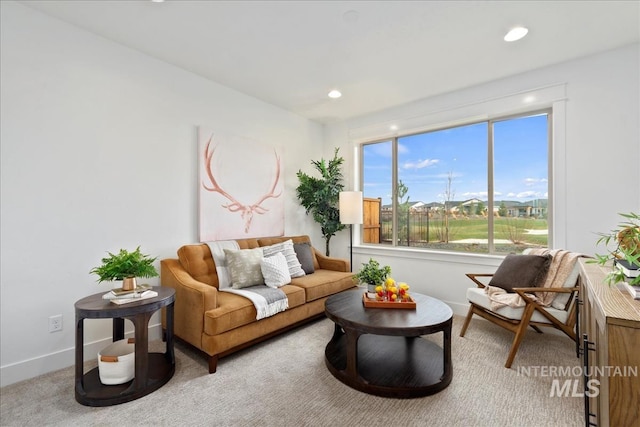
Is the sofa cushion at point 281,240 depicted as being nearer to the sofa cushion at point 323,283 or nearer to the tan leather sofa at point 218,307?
the tan leather sofa at point 218,307

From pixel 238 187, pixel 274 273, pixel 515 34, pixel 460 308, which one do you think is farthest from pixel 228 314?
pixel 515 34

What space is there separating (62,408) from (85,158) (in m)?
1.82

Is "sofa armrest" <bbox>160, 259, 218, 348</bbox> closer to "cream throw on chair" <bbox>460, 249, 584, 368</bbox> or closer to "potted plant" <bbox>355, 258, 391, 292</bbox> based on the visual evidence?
"potted plant" <bbox>355, 258, 391, 292</bbox>

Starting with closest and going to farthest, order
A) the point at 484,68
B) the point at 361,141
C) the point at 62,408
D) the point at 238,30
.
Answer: the point at 62,408 < the point at 238,30 < the point at 484,68 < the point at 361,141

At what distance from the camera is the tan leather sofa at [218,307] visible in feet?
7.40

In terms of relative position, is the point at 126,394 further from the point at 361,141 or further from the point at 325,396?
the point at 361,141

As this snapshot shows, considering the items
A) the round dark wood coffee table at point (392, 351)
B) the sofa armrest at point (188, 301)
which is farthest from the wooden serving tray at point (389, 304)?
the sofa armrest at point (188, 301)

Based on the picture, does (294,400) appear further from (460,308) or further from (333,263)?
(460,308)

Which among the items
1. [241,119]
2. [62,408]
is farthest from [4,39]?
[62,408]

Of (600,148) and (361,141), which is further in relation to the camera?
(361,141)

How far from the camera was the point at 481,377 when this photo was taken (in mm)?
2137

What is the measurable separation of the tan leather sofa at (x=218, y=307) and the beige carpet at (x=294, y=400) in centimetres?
20

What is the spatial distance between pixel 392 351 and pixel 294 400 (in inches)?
37.3

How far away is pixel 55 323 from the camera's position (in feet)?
7.52
